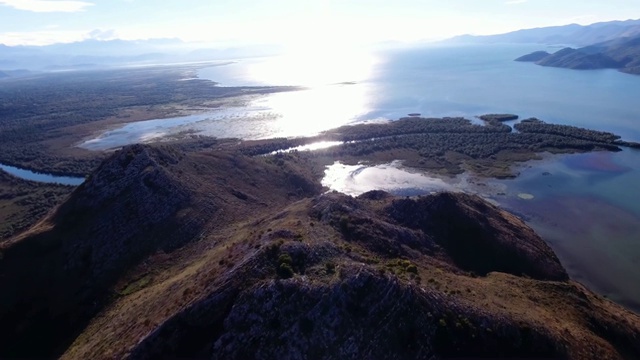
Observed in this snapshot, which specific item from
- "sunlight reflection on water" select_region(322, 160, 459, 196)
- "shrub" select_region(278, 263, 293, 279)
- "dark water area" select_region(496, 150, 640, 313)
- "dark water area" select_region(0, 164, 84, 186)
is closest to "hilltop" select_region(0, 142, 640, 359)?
"shrub" select_region(278, 263, 293, 279)

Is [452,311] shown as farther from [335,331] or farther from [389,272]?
[335,331]

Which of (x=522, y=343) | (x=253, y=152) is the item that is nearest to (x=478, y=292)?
(x=522, y=343)

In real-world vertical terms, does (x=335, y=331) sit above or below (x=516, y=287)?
above

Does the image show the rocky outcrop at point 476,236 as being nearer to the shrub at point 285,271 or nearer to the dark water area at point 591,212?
the dark water area at point 591,212

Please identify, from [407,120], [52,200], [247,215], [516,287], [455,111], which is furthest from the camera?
[455,111]

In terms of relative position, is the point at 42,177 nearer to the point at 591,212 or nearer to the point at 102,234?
the point at 102,234
